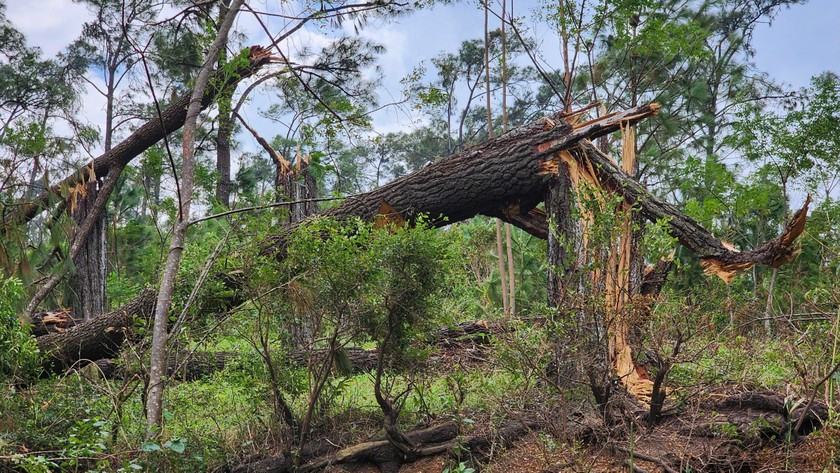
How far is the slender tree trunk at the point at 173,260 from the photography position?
4309mm

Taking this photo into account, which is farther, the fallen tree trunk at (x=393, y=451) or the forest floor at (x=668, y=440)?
the fallen tree trunk at (x=393, y=451)

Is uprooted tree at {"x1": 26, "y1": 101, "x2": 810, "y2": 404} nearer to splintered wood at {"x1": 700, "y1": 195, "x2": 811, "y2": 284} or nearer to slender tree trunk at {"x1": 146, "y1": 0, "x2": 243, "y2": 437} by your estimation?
splintered wood at {"x1": 700, "y1": 195, "x2": 811, "y2": 284}

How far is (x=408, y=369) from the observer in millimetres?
4781

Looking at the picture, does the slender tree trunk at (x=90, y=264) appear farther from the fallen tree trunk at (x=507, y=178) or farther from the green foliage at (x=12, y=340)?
the fallen tree trunk at (x=507, y=178)

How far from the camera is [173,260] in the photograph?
4.54m

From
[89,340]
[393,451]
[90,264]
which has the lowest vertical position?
[393,451]

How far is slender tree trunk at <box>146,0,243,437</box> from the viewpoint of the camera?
4.31 metres

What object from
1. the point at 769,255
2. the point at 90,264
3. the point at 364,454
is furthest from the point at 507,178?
the point at 90,264

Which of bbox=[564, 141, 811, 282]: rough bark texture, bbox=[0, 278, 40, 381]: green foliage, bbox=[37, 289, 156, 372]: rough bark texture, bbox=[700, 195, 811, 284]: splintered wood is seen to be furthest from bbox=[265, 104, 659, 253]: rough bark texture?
bbox=[0, 278, 40, 381]: green foliage

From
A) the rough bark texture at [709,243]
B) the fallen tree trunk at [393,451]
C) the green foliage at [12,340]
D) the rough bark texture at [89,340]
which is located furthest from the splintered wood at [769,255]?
the green foliage at [12,340]

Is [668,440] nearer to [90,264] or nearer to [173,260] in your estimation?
[173,260]

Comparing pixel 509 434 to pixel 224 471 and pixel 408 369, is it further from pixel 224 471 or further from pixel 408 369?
pixel 224 471

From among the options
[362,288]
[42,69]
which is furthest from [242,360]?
[42,69]

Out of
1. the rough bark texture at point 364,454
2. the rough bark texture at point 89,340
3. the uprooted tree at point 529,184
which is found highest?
the uprooted tree at point 529,184
